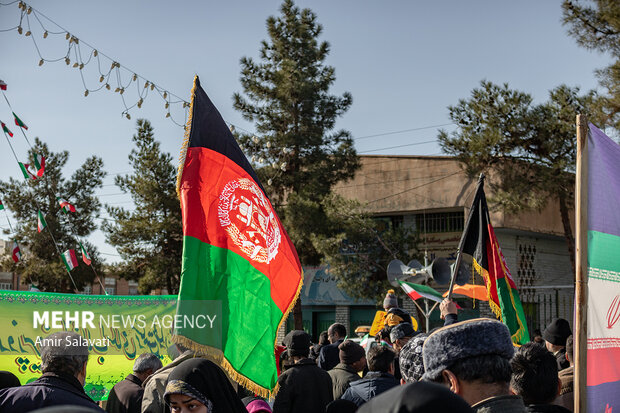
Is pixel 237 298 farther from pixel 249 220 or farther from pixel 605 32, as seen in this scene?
pixel 605 32

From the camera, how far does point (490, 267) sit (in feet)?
23.0

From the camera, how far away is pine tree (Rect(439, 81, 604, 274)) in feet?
62.5

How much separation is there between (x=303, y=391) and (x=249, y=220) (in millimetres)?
1655

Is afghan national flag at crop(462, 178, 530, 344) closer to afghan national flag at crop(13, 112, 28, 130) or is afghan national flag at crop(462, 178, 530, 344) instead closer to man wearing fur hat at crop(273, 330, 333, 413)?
man wearing fur hat at crop(273, 330, 333, 413)

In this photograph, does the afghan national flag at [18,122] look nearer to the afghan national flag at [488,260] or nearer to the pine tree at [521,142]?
the afghan national flag at [488,260]

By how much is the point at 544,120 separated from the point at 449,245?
7.48 meters

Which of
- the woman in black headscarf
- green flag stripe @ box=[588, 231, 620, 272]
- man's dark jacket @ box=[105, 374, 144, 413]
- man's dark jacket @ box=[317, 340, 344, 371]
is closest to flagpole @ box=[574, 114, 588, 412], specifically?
green flag stripe @ box=[588, 231, 620, 272]

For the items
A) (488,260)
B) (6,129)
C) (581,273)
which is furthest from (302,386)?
(6,129)

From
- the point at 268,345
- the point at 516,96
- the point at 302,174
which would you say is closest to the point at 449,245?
the point at 302,174

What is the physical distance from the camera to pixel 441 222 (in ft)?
85.3

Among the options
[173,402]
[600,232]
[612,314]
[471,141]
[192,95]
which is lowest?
[173,402]

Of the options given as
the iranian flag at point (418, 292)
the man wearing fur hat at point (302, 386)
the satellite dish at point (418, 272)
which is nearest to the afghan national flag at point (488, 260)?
the man wearing fur hat at point (302, 386)

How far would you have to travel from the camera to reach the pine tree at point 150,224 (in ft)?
95.9

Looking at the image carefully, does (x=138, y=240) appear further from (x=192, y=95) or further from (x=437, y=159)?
(x=192, y=95)
